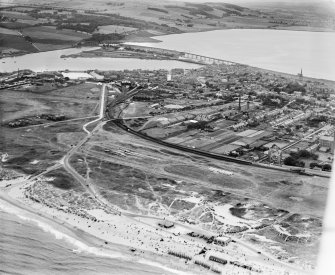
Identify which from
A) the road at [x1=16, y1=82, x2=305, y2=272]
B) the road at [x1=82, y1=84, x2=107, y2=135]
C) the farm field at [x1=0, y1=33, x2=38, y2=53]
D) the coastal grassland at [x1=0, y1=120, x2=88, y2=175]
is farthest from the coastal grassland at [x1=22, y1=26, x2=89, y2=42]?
the coastal grassland at [x1=0, y1=120, x2=88, y2=175]

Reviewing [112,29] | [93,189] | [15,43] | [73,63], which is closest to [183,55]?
[112,29]

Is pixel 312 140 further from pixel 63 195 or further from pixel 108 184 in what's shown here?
pixel 63 195

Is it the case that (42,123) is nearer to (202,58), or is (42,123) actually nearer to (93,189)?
(93,189)

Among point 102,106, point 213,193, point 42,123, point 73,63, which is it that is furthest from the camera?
point 73,63

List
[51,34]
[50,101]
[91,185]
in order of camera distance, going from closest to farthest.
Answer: [91,185] → [50,101] → [51,34]

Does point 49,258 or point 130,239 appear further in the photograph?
point 130,239

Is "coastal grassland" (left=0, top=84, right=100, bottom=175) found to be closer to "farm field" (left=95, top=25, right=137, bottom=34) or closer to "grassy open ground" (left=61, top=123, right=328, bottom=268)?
"grassy open ground" (left=61, top=123, right=328, bottom=268)
